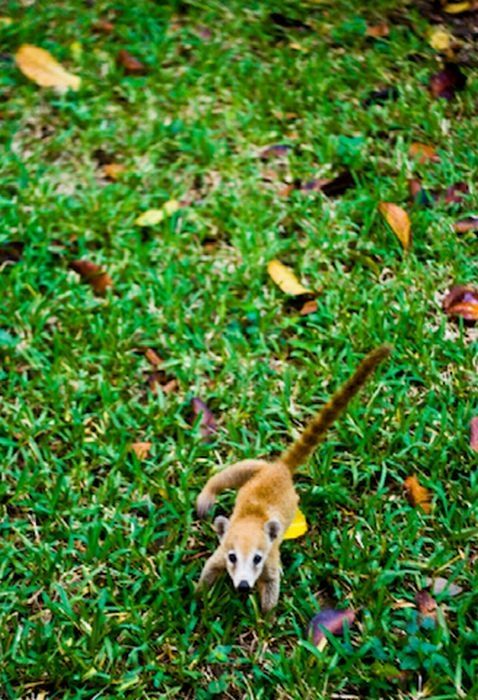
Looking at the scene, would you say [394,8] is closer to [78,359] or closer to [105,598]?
[78,359]

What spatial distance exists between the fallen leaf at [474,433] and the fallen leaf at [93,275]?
1764 millimetres

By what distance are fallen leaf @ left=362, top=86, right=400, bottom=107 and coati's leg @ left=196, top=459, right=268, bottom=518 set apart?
2.51 m

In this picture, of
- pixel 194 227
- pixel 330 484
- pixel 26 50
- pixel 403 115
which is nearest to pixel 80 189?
pixel 194 227

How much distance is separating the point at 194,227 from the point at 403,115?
1.31 m

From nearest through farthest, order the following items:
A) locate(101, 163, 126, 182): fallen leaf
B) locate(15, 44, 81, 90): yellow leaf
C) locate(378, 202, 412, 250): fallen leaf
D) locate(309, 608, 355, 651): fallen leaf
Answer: locate(309, 608, 355, 651): fallen leaf → locate(378, 202, 412, 250): fallen leaf → locate(101, 163, 126, 182): fallen leaf → locate(15, 44, 81, 90): yellow leaf

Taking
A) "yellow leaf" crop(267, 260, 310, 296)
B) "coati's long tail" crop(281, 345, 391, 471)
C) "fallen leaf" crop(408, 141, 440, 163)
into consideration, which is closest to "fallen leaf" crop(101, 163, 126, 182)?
"yellow leaf" crop(267, 260, 310, 296)

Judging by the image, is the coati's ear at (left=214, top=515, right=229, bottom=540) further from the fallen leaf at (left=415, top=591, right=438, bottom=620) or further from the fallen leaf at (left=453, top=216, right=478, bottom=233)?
the fallen leaf at (left=453, top=216, right=478, bottom=233)

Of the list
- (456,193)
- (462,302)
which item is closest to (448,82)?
(456,193)

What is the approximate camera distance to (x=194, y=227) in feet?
14.6

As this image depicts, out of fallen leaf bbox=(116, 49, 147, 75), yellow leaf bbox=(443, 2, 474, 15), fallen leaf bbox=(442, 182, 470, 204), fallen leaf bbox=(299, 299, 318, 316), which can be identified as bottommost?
fallen leaf bbox=(299, 299, 318, 316)

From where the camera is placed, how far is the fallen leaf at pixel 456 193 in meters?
4.36

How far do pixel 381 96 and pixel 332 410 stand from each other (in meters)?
2.67

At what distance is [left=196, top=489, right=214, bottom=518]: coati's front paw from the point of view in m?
3.26

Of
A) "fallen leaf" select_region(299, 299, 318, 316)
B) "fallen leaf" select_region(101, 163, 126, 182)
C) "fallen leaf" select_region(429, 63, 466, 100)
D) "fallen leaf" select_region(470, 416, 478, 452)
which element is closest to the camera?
"fallen leaf" select_region(470, 416, 478, 452)
